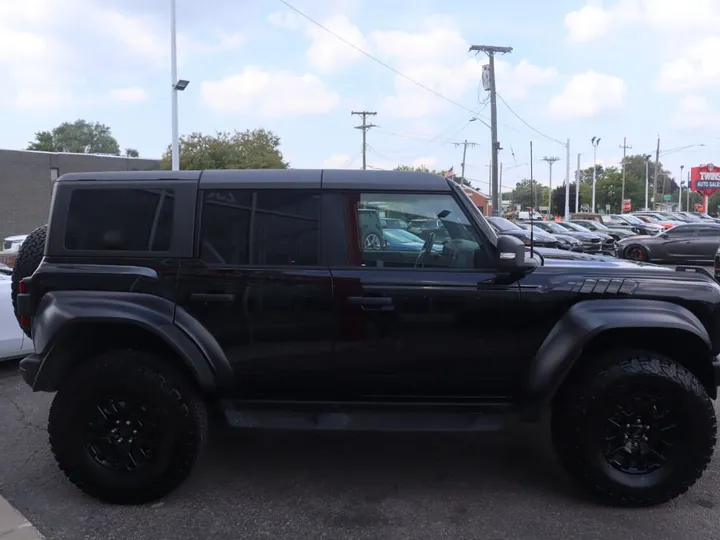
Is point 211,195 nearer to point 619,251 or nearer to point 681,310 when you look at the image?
point 681,310

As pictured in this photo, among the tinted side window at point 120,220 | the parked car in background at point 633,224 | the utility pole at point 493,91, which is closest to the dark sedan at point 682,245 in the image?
the utility pole at point 493,91

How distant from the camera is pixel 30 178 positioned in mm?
33969

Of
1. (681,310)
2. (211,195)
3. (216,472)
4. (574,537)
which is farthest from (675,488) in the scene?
(211,195)

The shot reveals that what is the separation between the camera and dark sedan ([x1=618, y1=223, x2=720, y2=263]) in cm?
1995

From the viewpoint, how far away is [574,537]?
10.8 feet

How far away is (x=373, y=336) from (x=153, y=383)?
129cm

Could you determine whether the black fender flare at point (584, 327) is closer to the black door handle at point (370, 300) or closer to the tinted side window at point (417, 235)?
the tinted side window at point (417, 235)

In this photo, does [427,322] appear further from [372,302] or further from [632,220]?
[632,220]

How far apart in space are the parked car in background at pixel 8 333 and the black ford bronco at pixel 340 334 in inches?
112

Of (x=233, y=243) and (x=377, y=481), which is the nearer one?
(x=233, y=243)

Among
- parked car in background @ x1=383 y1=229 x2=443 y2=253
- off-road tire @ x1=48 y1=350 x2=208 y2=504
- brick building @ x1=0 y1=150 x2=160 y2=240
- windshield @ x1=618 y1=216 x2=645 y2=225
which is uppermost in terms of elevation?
brick building @ x1=0 y1=150 x2=160 y2=240

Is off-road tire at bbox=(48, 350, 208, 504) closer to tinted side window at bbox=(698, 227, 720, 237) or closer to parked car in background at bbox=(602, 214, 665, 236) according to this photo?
tinted side window at bbox=(698, 227, 720, 237)

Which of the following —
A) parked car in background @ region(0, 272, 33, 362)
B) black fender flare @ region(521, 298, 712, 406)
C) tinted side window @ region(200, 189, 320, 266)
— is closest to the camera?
black fender flare @ region(521, 298, 712, 406)

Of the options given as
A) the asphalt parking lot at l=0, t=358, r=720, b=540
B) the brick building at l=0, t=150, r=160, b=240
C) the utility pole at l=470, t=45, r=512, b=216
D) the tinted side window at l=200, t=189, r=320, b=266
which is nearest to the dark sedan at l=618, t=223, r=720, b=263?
the utility pole at l=470, t=45, r=512, b=216
